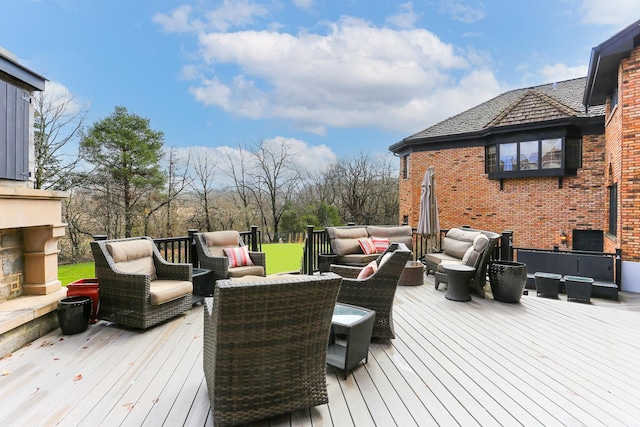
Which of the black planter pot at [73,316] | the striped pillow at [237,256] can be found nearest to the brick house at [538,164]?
the striped pillow at [237,256]

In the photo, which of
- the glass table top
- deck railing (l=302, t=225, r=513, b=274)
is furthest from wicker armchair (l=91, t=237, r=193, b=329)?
deck railing (l=302, t=225, r=513, b=274)

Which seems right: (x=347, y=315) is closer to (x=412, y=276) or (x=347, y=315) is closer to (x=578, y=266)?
(x=412, y=276)

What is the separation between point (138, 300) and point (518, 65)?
1283 cm

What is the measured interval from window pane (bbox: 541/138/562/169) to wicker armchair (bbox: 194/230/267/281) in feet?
30.5

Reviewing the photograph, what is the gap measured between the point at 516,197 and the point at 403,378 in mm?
9603

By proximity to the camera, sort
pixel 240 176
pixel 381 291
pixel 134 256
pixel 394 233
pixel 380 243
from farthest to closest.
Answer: pixel 240 176 < pixel 394 233 < pixel 380 243 < pixel 134 256 < pixel 381 291

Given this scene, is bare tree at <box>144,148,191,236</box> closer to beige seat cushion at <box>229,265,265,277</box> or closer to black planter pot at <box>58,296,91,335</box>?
beige seat cushion at <box>229,265,265,277</box>

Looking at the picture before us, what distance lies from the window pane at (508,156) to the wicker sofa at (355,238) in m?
5.40

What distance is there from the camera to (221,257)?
15.6 ft

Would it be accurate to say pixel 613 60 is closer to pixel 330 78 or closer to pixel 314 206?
pixel 330 78

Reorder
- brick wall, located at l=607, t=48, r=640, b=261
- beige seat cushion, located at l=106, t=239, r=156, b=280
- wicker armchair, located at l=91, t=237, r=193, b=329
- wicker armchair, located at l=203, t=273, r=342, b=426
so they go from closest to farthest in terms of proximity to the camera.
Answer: wicker armchair, located at l=203, t=273, r=342, b=426, wicker armchair, located at l=91, t=237, r=193, b=329, beige seat cushion, located at l=106, t=239, r=156, b=280, brick wall, located at l=607, t=48, r=640, b=261

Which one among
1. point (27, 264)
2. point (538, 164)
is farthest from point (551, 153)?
point (27, 264)

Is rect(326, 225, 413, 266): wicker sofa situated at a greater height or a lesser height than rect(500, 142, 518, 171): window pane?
lesser

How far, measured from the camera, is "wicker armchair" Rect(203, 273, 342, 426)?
1676 millimetres
